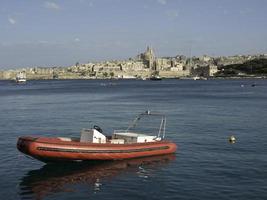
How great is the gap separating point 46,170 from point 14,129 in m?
22.4

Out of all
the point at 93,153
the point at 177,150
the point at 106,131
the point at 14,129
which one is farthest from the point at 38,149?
the point at 14,129

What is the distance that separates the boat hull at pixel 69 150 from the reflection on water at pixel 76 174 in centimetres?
56

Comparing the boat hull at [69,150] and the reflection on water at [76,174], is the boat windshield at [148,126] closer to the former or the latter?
the boat hull at [69,150]

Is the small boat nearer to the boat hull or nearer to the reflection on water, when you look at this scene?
the boat hull

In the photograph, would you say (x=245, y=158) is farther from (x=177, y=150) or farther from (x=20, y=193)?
(x=20, y=193)

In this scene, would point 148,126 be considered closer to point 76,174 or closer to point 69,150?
point 69,150

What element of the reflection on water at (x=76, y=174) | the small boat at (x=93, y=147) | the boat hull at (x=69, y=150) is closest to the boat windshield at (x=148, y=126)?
the small boat at (x=93, y=147)

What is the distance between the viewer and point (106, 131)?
4941 centimetres

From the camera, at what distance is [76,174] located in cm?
3031

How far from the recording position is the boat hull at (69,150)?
1217 inches

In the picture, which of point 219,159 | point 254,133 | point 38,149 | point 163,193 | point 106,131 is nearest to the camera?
point 163,193

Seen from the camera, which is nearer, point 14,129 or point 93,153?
point 93,153

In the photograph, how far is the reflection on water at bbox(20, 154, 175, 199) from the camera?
89.2ft

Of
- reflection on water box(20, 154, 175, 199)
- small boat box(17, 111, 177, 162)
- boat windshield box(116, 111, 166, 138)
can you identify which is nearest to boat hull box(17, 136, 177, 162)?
small boat box(17, 111, 177, 162)
